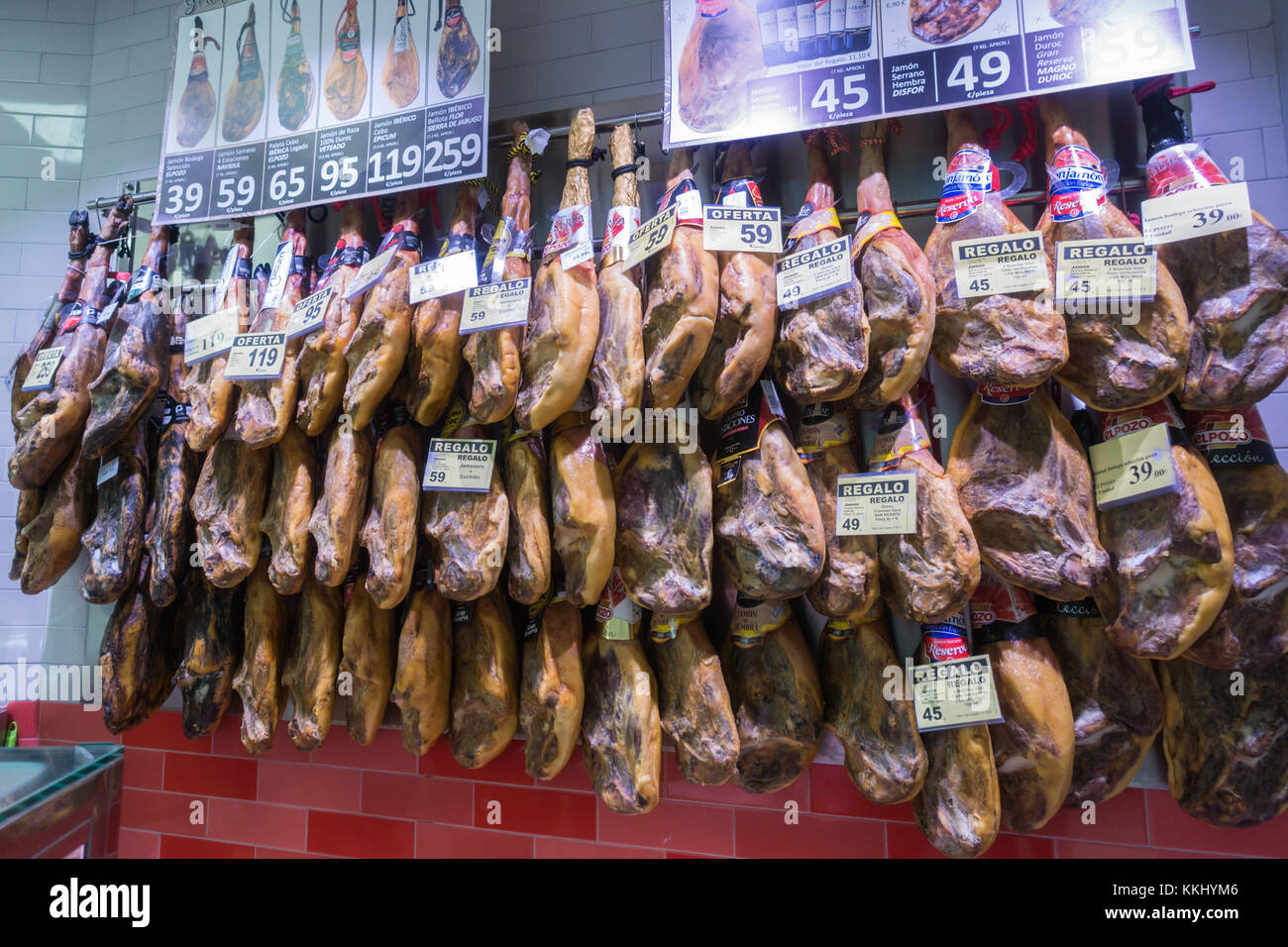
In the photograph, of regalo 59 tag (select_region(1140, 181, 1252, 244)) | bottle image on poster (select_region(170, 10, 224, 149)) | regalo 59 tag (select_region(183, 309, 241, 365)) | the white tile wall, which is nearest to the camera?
regalo 59 tag (select_region(1140, 181, 1252, 244))

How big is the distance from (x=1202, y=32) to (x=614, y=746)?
289 cm

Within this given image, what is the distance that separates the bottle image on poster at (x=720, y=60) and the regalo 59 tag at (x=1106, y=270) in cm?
106

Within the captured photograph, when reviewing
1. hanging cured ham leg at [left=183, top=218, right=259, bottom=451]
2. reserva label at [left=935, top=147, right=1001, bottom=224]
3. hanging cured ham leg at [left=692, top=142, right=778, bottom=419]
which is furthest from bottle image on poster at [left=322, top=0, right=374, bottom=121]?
reserva label at [left=935, top=147, right=1001, bottom=224]

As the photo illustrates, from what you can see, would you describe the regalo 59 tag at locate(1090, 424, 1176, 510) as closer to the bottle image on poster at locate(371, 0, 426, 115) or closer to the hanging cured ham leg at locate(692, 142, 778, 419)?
the hanging cured ham leg at locate(692, 142, 778, 419)

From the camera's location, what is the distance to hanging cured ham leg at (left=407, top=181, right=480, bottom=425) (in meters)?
2.31

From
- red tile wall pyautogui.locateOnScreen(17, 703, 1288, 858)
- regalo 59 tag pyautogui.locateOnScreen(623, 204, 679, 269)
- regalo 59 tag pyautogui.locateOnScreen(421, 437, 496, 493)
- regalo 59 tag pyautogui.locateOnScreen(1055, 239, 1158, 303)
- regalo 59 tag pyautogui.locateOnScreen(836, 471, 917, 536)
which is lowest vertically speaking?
red tile wall pyautogui.locateOnScreen(17, 703, 1288, 858)

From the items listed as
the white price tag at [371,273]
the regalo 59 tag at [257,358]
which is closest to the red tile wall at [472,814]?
the regalo 59 tag at [257,358]

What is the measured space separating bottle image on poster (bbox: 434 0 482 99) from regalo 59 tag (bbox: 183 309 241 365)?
113 centimetres

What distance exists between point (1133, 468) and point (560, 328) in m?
1.56

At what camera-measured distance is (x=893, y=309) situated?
6.59 feet

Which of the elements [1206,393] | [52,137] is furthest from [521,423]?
[52,137]

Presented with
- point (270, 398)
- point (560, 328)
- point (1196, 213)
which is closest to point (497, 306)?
point (560, 328)

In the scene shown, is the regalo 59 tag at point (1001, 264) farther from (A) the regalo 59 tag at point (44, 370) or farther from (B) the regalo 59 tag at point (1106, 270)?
(A) the regalo 59 tag at point (44, 370)
